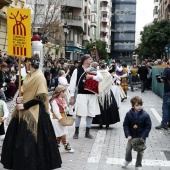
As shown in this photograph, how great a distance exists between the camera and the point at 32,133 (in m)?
6.43

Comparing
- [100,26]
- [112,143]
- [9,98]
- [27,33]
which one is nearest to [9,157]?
[27,33]

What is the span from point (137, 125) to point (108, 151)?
1617 millimetres

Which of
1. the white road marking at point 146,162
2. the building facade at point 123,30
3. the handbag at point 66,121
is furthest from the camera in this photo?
the building facade at point 123,30

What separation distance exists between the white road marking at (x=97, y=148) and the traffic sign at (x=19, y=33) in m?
2.30

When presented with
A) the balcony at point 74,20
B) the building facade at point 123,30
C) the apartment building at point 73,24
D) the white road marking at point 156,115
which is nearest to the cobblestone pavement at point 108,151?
the white road marking at point 156,115

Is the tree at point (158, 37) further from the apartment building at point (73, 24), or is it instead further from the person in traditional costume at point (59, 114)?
the person in traditional costume at point (59, 114)

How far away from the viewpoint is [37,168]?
250 inches

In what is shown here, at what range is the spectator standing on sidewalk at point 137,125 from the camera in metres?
7.20

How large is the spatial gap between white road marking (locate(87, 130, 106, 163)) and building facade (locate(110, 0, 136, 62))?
119855 millimetres

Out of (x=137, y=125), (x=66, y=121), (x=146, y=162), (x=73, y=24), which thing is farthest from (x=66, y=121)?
(x=73, y=24)

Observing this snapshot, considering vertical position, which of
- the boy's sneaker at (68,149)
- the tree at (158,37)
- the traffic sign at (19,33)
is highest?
the tree at (158,37)

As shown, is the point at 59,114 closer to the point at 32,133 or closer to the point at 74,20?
the point at 32,133

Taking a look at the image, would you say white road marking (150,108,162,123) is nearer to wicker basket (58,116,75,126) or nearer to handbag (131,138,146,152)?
wicker basket (58,116,75,126)

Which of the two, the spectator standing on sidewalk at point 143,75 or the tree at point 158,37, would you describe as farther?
the tree at point 158,37
